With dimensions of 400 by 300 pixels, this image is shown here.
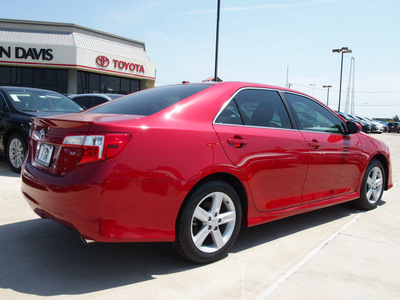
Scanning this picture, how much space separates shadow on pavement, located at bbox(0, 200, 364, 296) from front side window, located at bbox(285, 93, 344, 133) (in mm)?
1188

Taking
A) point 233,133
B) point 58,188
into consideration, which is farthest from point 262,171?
point 58,188

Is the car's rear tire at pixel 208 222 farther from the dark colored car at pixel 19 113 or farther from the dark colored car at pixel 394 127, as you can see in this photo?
the dark colored car at pixel 394 127

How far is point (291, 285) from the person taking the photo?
2730 millimetres

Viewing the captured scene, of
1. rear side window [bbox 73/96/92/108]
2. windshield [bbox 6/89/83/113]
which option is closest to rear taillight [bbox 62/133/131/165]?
windshield [bbox 6/89/83/113]

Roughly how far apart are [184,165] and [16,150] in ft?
15.7

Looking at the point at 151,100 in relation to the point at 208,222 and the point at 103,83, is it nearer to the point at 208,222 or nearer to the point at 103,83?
the point at 208,222

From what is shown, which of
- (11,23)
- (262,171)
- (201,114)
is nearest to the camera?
(201,114)

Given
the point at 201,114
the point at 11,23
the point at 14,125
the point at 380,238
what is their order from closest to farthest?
the point at 201,114, the point at 380,238, the point at 14,125, the point at 11,23

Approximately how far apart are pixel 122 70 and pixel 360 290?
31554 millimetres

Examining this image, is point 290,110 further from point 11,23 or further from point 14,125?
point 11,23

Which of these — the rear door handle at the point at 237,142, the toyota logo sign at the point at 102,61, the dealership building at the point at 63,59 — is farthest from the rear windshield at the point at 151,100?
the toyota logo sign at the point at 102,61

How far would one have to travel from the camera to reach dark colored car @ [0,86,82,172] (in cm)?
630

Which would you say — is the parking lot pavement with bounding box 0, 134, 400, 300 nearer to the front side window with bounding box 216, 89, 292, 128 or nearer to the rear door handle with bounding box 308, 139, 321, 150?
the rear door handle with bounding box 308, 139, 321, 150

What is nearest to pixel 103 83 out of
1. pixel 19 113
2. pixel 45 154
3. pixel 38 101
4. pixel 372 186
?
pixel 38 101
